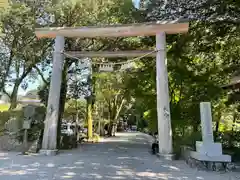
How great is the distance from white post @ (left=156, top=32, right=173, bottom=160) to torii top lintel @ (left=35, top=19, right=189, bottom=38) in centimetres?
32

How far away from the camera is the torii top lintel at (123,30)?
8.05 m

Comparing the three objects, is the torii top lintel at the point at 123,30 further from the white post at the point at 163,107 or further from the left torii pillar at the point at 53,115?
the left torii pillar at the point at 53,115

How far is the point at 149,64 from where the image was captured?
36.5ft

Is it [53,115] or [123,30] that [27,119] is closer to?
[53,115]

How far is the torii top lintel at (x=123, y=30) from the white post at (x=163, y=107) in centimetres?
32

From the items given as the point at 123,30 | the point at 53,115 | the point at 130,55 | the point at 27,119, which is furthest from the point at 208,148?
the point at 27,119

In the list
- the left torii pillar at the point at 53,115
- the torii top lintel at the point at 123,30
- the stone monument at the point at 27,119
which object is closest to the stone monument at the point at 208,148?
the torii top lintel at the point at 123,30

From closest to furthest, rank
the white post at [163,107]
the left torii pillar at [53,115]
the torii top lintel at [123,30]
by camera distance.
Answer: the white post at [163,107] → the torii top lintel at [123,30] → the left torii pillar at [53,115]

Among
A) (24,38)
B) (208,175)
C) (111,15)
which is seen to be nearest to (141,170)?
(208,175)

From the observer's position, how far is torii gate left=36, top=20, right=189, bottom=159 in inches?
303

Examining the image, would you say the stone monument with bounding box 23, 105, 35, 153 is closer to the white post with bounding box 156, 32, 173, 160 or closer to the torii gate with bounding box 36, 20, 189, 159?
the torii gate with bounding box 36, 20, 189, 159

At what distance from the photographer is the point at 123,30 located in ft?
28.0

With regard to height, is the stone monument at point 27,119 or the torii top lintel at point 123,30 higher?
the torii top lintel at point 123,30

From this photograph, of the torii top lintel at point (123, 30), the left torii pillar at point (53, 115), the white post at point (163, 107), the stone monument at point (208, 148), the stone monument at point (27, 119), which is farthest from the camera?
the stone monument at point (27, 119)
